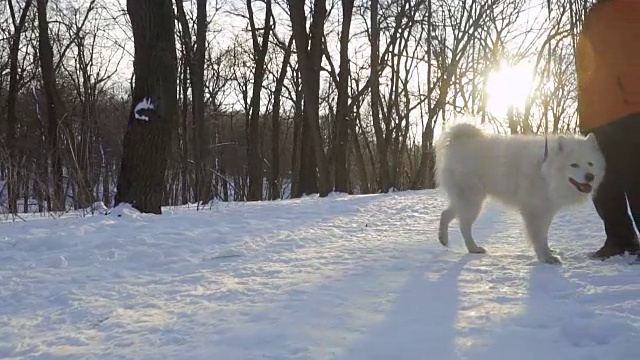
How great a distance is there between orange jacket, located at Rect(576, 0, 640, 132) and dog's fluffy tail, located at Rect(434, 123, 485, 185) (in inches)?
38.9

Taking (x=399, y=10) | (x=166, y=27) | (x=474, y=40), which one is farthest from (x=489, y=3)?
Answer: (x=166, y=27)

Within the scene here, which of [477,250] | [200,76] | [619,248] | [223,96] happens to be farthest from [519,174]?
[223,96]

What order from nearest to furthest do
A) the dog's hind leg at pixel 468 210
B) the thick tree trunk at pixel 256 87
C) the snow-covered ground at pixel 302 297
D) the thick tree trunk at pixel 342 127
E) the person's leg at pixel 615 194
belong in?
the snow-covered ground at pixel 302 297 < the person's leg at pixel 615 194 < the dog's hind leg at pixel 468 210 < the thick tree trunk at pixel 342 127 < the thick tree trunk at pixel 256 87

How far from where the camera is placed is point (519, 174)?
4.55 m

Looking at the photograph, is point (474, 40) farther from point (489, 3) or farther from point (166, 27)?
point (166, 27)

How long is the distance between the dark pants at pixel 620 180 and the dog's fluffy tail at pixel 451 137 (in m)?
1.01

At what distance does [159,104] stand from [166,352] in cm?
546

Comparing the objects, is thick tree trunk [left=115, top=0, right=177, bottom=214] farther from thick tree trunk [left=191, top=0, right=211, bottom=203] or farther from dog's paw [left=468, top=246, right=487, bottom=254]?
thick tree trunk [left=191, top=0, right=211, bottom=203]

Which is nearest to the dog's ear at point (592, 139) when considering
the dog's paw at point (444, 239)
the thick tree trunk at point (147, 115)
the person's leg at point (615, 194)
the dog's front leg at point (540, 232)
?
the person's leg at point (615, 194)

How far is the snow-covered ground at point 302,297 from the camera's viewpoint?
7.42 feet

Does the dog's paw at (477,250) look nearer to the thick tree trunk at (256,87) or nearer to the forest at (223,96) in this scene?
the forest at (223,96)

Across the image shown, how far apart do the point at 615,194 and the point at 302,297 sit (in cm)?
249

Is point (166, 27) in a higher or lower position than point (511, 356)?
higher

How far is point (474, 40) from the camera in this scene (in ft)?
80.5
